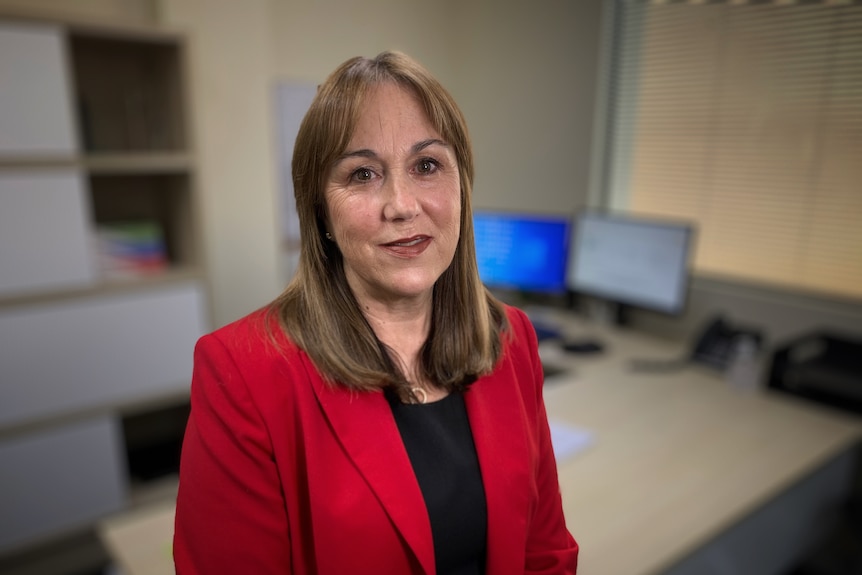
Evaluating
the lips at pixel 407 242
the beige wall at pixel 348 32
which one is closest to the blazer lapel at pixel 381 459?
the lips at pixel 407 242

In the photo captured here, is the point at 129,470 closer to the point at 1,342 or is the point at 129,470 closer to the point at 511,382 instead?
the point at 1,342

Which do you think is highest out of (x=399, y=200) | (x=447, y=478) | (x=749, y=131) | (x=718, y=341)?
(x=749, y=131)

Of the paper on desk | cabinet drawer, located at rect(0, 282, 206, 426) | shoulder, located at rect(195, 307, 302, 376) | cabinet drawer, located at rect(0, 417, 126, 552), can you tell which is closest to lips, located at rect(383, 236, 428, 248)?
shoulder, located at rect(195, 307, 302, 376)

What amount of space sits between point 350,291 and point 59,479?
199cm

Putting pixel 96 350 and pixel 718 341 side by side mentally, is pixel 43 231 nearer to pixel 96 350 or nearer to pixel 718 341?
pixel 96 350

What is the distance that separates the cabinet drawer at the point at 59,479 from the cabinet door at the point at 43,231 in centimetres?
56

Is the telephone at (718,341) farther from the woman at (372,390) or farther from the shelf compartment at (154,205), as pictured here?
the shelf compartment at (154,205)

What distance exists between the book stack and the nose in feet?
6.51

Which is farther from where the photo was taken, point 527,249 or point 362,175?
point 527,249

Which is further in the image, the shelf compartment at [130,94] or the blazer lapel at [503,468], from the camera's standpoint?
the shelf compartment at [130,94]

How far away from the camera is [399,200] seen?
65 centimetres

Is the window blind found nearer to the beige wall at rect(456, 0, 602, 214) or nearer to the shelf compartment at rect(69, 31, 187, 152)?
the beige wall at rect(456, 0, 602, 214)

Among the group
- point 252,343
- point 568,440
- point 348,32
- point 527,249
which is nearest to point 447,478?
point 252,343

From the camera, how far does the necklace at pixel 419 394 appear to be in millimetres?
839
